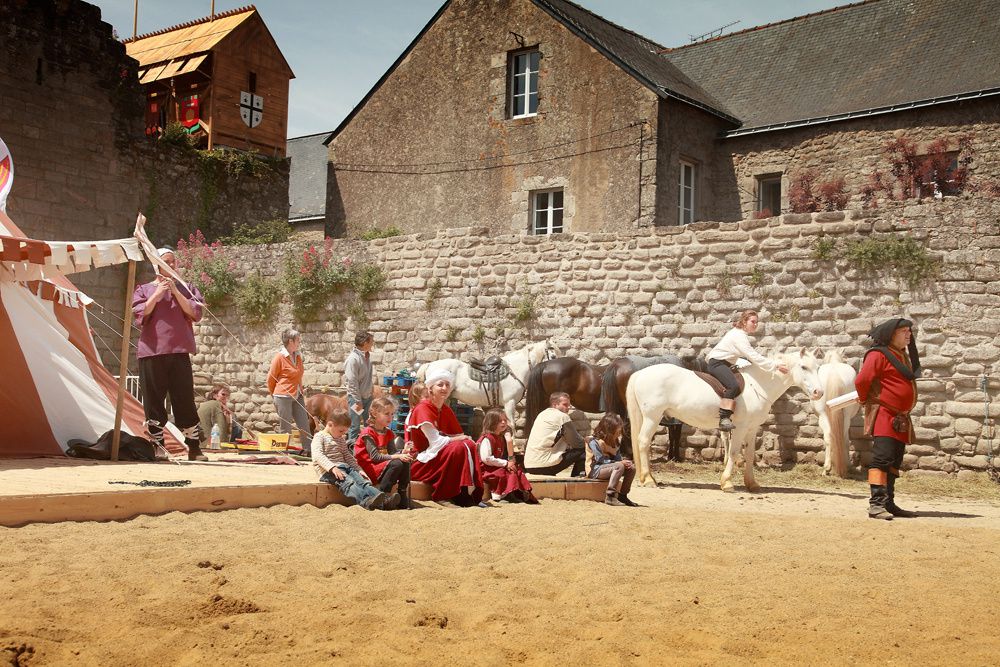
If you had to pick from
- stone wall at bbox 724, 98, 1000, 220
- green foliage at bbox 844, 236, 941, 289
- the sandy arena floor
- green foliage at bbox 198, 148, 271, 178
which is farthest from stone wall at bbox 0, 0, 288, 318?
the sandy arena floor

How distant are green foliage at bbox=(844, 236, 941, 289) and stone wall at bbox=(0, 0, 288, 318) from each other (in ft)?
36.6

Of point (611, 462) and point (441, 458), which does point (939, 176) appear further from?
point (441, 458)

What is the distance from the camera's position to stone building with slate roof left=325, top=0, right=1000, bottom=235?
52.9 feet

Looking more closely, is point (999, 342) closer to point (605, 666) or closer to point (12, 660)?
point (605, 666)

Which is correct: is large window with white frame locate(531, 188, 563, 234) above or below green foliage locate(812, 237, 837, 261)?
above

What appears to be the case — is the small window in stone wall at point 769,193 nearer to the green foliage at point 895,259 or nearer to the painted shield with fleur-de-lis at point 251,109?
the green foliage at point 895,259

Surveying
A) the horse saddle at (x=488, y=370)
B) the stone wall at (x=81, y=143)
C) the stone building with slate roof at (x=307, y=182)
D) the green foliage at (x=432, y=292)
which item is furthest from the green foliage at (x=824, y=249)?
the stone building with slate roof at (x=307, y=182)

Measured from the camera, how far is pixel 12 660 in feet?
10.4

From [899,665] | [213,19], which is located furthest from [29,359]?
[213,19]

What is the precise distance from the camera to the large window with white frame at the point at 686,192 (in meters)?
17.4

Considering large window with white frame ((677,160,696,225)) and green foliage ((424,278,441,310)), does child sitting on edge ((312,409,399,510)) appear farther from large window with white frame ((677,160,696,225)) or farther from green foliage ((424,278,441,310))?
large window with white frame ((677,160,696,225))

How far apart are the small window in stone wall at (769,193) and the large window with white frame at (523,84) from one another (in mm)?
4183

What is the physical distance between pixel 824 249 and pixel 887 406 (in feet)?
12.5

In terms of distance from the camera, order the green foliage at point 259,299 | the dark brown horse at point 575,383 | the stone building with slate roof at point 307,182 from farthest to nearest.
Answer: the stone building with slate roof at point 307,182 → the green foliage at point 259,299 → the dark brown horse at point 575,383
